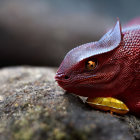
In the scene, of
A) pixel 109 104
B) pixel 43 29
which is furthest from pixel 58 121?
pixel 43 29

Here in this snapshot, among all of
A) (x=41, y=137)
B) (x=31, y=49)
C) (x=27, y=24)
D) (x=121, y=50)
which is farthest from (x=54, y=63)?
(x=41, y=137)

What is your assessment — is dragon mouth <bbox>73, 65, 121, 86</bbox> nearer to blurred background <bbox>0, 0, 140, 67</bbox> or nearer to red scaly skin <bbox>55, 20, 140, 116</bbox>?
red scaly skin <bbox>55, 20, 140, 116</bbox>

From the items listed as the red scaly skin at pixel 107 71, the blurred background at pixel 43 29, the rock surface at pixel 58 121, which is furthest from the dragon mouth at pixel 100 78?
the blurred background at pixel 43 29

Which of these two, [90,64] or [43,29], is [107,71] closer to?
[90,64]

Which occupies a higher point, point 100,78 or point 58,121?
point 100,78

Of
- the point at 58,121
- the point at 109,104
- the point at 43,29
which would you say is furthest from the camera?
the point at 43,29

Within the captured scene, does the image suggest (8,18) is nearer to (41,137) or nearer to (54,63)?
(54,63)

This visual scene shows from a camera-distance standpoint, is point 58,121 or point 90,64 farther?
point 90,64
